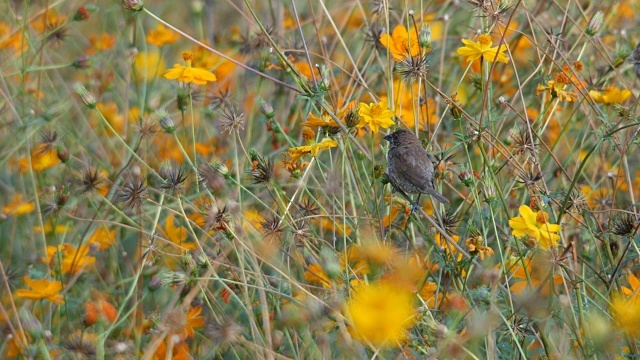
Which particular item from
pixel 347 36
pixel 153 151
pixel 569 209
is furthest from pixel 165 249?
pixel 347 36

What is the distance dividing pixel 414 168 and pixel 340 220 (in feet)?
1.58

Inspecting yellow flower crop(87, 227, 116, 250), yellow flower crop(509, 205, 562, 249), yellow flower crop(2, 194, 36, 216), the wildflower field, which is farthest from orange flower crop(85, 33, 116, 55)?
yellow flower crop(509, 205, 562, 249)

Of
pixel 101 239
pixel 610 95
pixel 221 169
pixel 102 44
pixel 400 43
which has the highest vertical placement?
pixel 400 43

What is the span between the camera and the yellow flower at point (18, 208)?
9.03 ft

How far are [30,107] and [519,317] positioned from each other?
6.06 feet

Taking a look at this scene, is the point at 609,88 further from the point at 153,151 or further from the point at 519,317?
the point at 153,151

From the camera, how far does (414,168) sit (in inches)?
83.8

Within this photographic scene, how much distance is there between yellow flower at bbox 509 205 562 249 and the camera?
1873 millimetres

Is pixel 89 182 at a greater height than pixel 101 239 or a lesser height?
greater

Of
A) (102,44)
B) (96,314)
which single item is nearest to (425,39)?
(96,314)

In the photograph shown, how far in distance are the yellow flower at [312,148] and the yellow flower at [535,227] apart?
432 millimetres

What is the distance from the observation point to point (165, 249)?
7.89 ft

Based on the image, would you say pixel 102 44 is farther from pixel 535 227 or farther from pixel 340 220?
pixel 535 227

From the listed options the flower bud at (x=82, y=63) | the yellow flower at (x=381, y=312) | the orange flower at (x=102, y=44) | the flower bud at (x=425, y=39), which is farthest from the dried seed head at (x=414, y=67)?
the orange flower at (x=102, y=44)
